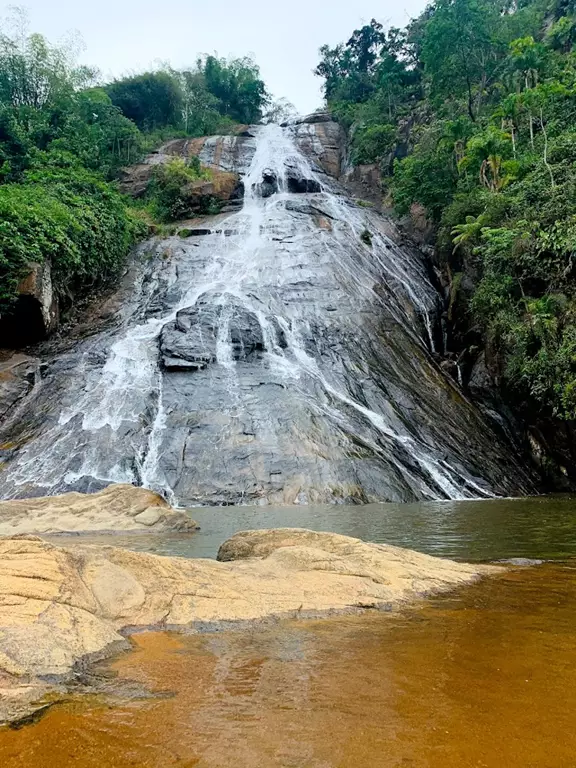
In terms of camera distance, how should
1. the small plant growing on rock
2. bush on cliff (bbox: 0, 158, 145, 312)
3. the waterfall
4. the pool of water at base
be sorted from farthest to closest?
the small plant growing on rock < bush on cliff (bbox: 0, 158, 145, 312) < the waterfall < the pool of water at base

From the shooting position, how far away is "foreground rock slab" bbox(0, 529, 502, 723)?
3.03 metres

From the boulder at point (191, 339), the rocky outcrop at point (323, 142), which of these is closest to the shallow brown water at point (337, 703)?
the boulder at point (191, 339)

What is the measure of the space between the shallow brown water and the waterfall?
9662 millimetres

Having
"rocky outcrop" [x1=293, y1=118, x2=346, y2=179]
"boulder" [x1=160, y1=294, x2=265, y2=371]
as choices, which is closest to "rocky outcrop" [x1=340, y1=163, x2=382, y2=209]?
"rocky outcrop" [x1=293, y1=118, x2=346, y2=179]

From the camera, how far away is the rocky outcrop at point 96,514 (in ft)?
31.1

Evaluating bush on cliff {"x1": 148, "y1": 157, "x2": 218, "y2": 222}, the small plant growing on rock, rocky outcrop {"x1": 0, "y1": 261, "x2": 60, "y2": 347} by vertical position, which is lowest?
rocky outcrop {"x1": 0, "y1": 261, "x2": 60, "y2": 347}

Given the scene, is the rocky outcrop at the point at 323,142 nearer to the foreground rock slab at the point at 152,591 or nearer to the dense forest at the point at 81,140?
the dense forest at the point at 81,140

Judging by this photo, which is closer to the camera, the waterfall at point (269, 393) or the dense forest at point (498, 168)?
the waterfall at point (269, 393)

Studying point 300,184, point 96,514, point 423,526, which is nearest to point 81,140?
point 300,184

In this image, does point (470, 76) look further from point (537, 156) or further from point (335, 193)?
point (537, 156)

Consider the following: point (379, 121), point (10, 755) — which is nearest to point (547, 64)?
point (379, 121)

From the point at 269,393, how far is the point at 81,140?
1109 inches

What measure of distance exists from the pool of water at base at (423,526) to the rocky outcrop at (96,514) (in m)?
0.52

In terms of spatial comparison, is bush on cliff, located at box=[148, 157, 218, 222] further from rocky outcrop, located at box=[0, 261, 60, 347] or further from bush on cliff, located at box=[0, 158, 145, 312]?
rocky outcrop, located at box=[0, 261, 60, 347]
